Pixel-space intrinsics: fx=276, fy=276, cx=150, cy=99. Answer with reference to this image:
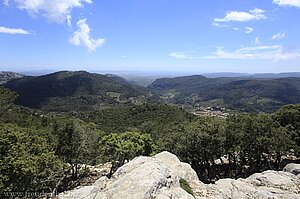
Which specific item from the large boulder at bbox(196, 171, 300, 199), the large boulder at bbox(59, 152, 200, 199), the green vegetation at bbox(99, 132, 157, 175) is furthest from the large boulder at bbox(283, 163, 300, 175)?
the green vegetation at bbox(99, 132, 157, 175)

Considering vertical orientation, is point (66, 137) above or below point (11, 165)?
below

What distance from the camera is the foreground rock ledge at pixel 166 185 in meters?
15.4

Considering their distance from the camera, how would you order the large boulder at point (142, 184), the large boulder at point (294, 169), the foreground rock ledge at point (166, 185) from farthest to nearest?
the large boulder at point (294, 169)
the foreground rock ledge at point (166, 185)
the large boulder at point (142, 184)

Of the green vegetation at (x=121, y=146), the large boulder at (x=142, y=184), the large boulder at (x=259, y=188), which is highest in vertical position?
the large boulder at (x=142, y=184)

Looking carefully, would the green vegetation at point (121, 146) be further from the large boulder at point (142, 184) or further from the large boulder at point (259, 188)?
the large boulder at point (142, 184)

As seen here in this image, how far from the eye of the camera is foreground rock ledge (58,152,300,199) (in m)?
15.4

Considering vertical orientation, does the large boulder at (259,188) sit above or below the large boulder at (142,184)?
below

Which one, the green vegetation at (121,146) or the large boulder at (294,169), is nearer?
the large boulder at (294,169)

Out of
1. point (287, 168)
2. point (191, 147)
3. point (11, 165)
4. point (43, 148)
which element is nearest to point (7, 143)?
point (11, 165)

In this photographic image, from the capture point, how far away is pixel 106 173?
1714 inches

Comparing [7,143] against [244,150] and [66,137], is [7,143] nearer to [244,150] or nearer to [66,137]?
[66,137]

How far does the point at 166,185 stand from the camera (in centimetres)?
1717

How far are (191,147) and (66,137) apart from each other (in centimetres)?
1872

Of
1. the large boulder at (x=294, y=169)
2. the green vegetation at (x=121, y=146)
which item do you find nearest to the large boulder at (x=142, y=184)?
the large boulder at (x=294, y=169)
